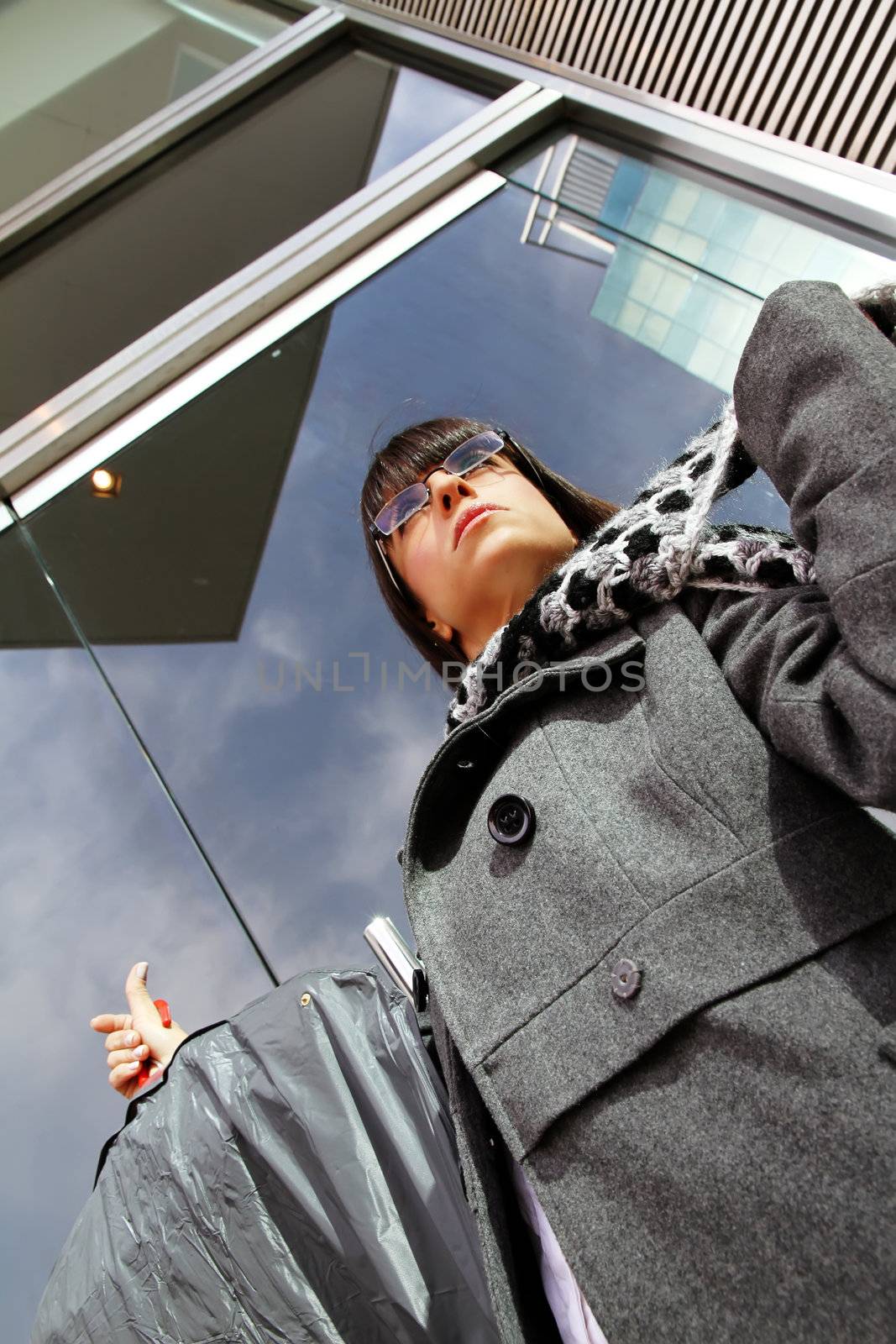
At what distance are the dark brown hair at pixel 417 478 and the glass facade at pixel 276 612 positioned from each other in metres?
0.19

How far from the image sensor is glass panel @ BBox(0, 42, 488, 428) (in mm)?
2518

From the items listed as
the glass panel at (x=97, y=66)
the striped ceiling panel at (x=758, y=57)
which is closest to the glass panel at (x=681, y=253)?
the striped ceiling panel at (x=758, y=57)

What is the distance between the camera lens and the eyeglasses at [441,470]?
1.35 m

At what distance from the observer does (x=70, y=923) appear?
1.75 m

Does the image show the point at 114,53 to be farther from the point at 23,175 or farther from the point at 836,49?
the point at 836,49

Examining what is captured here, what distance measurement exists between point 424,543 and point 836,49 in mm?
1818

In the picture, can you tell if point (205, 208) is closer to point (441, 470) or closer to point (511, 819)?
point (441, 470)

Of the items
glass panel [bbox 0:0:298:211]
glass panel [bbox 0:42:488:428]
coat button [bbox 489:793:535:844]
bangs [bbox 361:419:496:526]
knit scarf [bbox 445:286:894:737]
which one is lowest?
coat button [bbox 489:793:535:844]

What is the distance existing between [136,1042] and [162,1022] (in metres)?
0.05

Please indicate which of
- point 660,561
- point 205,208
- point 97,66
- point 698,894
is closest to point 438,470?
point 660,561

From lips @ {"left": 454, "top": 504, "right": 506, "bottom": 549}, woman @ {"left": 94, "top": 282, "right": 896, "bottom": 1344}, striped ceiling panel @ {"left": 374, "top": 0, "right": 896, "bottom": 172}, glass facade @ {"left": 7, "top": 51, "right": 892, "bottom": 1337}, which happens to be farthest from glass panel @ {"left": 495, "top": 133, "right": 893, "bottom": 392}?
woman @ {"left": 94, "top": 282, "right": 896, "bottom": 1344}

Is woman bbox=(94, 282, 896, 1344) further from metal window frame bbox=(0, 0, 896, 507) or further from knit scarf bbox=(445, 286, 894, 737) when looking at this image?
metal window frame bbox=(0, 0, 896, 507)

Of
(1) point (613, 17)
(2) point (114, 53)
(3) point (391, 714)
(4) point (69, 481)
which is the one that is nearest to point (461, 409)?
(3) point (391, 714)

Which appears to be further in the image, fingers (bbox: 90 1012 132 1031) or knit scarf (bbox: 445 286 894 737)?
fingers (bbox: 90 1012 132 1031)
